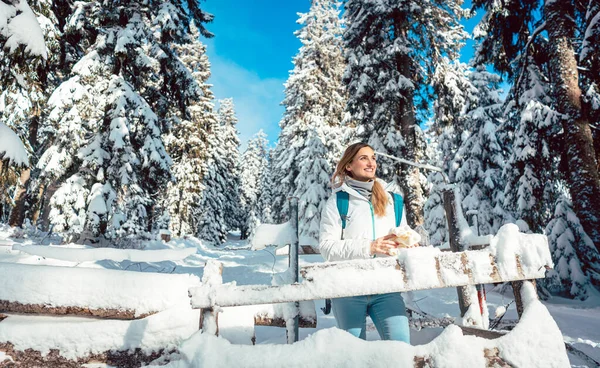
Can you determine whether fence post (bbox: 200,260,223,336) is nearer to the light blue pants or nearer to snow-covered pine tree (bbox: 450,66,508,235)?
the light blue pants

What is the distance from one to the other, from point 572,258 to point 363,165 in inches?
314

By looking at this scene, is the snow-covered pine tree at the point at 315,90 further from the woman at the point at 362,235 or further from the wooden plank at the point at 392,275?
the wooden plank at the point at 392,275

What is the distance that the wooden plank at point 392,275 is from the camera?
166cm

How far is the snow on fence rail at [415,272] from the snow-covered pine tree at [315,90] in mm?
17600

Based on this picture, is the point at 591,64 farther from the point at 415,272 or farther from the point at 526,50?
the point at 415,272

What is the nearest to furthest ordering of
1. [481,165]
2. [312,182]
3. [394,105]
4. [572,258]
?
[572,258]
[394,105]
[481,165]
[312,182]

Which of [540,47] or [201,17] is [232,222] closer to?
[201,17]

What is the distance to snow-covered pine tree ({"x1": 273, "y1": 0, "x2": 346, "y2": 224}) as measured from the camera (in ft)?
66.7

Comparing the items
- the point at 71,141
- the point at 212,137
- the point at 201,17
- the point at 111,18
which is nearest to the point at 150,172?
the point at 71,141

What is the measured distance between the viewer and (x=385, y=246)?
7.14ft

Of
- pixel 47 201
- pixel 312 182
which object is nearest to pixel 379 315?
pixel 47 201

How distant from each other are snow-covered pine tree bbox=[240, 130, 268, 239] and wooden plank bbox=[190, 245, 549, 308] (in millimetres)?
40254

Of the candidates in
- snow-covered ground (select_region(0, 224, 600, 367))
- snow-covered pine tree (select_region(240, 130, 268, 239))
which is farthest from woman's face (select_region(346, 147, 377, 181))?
snow-covered pine tree (select_region(240, 130, 268, 239))

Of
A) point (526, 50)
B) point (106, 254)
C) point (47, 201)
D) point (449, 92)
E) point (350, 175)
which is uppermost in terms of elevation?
point (449, 92)
